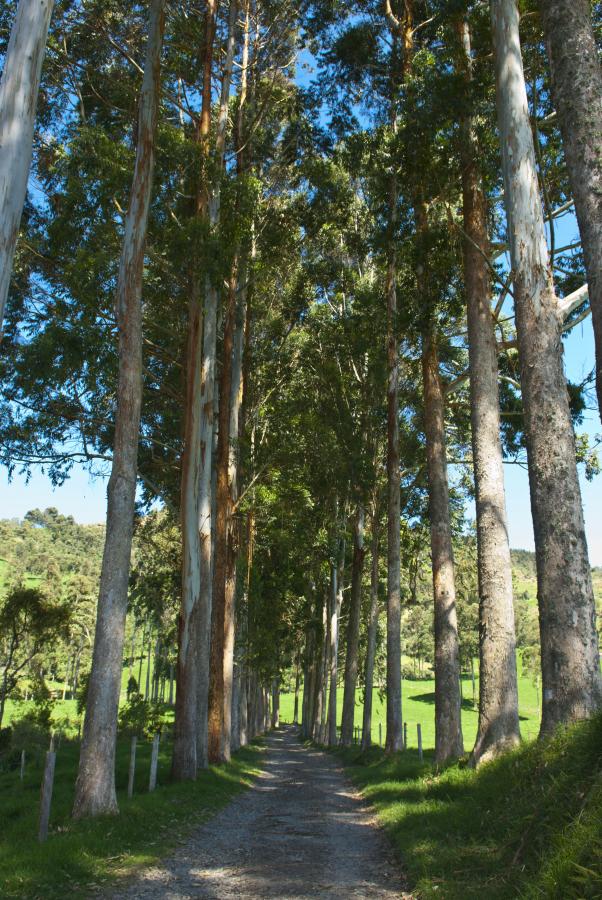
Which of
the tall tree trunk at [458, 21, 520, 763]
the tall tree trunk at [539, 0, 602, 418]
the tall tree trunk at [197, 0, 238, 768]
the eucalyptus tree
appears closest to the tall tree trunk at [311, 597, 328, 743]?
the tall tree trunk at [197, 0, 238, 768]

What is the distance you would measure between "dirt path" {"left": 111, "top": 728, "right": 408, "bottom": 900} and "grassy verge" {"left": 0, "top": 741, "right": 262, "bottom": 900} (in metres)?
0.30

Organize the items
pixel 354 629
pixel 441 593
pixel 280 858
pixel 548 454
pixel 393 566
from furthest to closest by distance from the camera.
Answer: pixel 354 629 < pixel 393 566 < pixel 441 593 < pixel 280 858 < pixel 548 454

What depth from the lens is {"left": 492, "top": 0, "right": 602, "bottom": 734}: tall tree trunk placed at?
21.9 ft

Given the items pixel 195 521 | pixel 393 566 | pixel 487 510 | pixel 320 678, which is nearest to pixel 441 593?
pixel 487 510

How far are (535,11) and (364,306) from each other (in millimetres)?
9080

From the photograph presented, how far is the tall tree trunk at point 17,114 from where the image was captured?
5629mm

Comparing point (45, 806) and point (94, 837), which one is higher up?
point (45, 806)

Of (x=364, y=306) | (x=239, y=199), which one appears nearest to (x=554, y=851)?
(x=239, y=199)

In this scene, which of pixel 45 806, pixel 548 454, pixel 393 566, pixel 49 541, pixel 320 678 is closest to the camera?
pixel 548 454

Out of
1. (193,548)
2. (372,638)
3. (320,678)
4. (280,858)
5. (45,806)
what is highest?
(193,548)

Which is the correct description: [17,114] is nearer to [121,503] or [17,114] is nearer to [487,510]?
[121,503]

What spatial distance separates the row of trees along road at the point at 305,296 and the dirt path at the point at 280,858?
1.88 m

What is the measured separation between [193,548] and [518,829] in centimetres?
934

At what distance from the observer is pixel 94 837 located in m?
7.83
